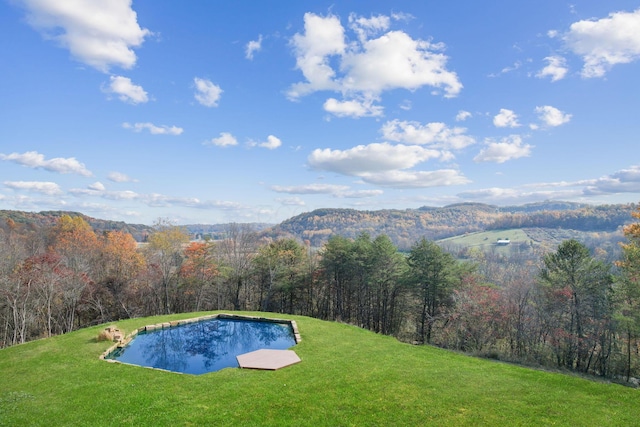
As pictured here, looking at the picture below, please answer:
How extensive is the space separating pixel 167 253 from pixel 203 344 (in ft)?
47.7

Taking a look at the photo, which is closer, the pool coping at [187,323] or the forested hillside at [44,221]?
the pool coping at [187,323]

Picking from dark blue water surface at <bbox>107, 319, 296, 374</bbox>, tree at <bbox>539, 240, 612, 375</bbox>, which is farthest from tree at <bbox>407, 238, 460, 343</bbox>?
dark blue water surface at <bbox>107, 319, 296, 374</bbox>

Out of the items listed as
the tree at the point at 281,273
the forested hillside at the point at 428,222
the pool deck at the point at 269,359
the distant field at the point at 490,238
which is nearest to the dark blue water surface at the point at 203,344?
the pool deck at the point at 269,359

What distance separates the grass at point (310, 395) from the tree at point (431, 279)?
1155 cm

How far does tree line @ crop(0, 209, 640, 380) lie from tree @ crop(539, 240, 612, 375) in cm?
7

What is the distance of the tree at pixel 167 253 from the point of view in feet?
97.1

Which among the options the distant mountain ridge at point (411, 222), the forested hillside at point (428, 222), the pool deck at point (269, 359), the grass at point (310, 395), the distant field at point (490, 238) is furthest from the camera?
the distant field at point (490, 238)

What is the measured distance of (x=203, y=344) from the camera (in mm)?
18594

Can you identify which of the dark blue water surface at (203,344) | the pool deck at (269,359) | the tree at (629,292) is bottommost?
the dark blue water surface at (203,344)

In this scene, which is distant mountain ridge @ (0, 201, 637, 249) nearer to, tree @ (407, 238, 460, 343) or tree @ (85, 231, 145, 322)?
tree @ (85, 231, 145, 322)

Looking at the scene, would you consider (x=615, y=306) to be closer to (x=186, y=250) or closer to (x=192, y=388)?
(x=192, y=388)

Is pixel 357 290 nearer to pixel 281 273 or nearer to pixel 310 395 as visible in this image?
pixel 281 273

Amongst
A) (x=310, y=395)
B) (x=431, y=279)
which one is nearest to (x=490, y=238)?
(x=431, y=279)

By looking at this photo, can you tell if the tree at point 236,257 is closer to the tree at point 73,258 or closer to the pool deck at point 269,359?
the tree at point 73,258
